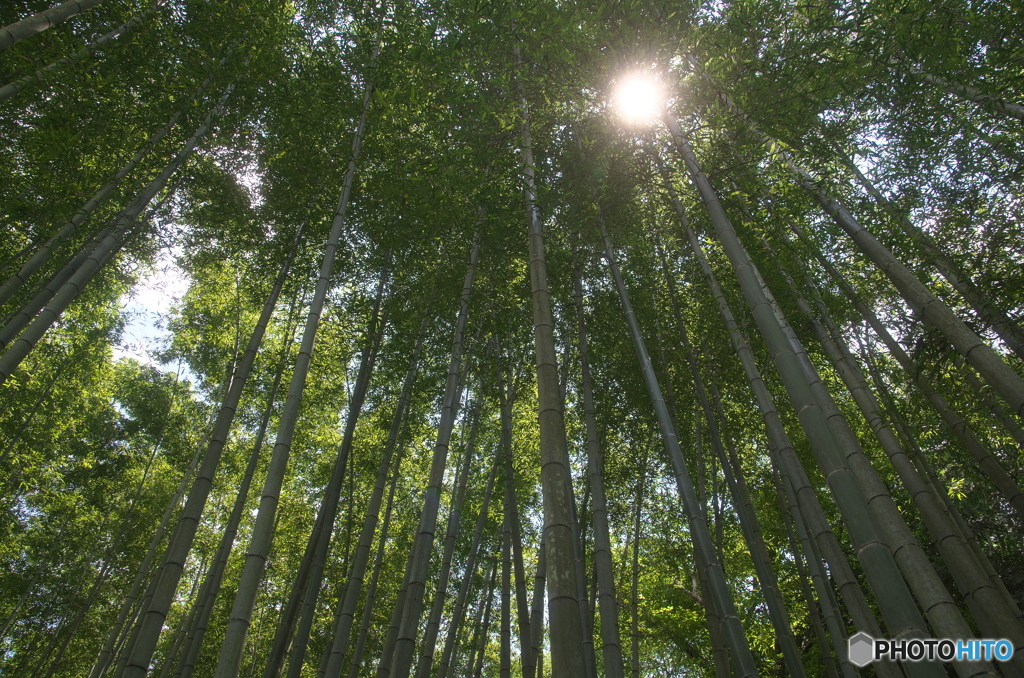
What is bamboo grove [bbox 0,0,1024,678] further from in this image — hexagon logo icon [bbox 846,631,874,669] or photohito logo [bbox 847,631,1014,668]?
hexagon logo icon [bbox 846,631,874,669]

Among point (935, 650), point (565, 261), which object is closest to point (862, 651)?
point (935, 650)

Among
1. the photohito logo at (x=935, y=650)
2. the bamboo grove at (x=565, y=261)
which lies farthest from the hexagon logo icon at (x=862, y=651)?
the bamboo grove at (x=565, y=261)

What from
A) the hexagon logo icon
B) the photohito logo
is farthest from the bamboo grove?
the hexagon logo icon

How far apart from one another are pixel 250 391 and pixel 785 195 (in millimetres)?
6075

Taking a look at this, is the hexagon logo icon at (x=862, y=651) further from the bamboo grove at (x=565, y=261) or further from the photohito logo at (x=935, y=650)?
the bamboo grove at (x=565, y=261)

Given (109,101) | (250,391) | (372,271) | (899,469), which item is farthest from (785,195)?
(250,391)

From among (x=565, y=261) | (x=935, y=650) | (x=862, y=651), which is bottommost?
(x=935, y=650)

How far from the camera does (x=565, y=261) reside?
14.4 feet

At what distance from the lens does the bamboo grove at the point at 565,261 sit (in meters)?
3.16

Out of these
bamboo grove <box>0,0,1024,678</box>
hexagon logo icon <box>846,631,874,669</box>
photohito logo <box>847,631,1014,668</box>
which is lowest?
photohito logo <box>847,631,1014,668</box>

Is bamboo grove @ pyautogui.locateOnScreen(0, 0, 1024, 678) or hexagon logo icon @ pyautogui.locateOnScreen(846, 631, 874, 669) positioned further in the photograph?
bamboo grove @ pyautogui.locateOnScreen(0, 0, 1024, 678)

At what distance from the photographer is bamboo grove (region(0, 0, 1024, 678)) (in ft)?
10.4

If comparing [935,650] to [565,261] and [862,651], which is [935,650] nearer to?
[862,651]

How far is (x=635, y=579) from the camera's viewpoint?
669cm
